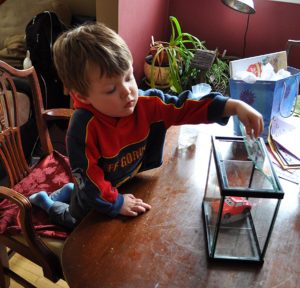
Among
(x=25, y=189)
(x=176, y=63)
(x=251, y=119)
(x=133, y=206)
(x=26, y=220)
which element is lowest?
(x=25, y=189)

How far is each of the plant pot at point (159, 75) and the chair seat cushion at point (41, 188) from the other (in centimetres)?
59

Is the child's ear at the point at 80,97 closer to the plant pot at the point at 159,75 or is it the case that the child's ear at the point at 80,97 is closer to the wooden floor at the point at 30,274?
the plant pot at the point at 159,75

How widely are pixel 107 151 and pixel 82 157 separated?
2.6 inches

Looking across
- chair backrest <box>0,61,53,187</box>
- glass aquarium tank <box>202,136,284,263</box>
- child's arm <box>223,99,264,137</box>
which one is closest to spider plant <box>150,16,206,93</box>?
chair backrest <box>0,61,53,187</box>

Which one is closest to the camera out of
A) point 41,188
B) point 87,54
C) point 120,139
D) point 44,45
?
point 87,54

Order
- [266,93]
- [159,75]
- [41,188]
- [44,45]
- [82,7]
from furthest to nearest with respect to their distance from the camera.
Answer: [82,7] < [44,45] < [159,75] < [41,188] < [266,93]

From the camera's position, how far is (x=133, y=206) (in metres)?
0.91

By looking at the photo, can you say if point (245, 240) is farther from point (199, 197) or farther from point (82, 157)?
point (82, 157)

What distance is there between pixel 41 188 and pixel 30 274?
22.3 inches

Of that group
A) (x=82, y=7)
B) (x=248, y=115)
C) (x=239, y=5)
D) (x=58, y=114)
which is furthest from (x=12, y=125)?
(x=82, y=7)

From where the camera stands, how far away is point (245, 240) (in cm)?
83

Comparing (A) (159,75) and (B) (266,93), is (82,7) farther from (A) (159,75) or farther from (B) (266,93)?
(B) (266,93)

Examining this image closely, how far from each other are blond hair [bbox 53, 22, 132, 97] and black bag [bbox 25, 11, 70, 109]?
1.32 m

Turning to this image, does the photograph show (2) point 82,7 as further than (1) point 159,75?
Yes
